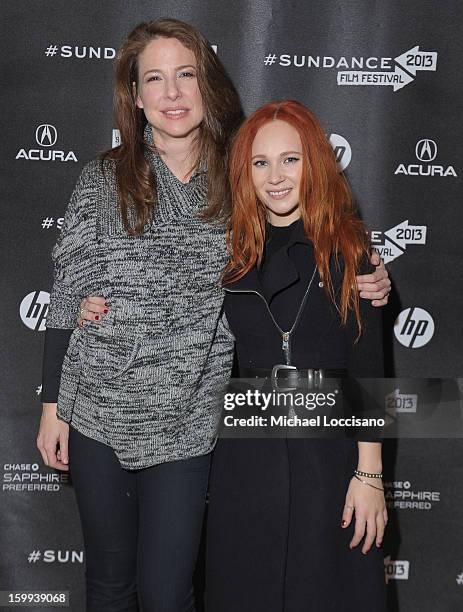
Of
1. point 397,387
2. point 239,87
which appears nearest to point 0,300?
point 239,87

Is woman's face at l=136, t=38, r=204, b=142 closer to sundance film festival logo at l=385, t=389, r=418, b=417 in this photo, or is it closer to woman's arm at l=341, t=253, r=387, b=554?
woman's arm at l=341, t=253, r=387, b=554

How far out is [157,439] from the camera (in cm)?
190

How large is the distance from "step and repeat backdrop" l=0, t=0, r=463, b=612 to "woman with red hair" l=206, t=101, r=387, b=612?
625mm

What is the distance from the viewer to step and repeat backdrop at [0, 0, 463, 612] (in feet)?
7.91

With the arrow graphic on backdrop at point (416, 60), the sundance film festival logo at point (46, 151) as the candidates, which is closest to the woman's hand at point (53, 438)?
the sundance film festival logo at point (46, 151)

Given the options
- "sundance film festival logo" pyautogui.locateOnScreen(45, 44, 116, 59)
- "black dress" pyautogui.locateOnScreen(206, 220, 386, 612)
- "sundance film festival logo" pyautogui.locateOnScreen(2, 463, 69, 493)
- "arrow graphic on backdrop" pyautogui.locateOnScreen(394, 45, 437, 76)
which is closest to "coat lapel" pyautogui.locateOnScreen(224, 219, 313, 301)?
"black dress" pyautogui.locateOnScreen(206, 220, 386, 612)

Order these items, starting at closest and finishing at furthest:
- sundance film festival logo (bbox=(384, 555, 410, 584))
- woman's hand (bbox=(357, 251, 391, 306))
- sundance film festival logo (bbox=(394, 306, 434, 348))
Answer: woman's hand (bbox=(357, 251, 391, 306)) < sundance film festival logo (bbox=(394, 306, 434, 348)) < sundance film festival logo (bbox=(384, 555, 410, 584))

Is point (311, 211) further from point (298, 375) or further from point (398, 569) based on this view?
point (398, 569)

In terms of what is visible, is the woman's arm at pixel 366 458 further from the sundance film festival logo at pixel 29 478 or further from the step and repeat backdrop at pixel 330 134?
the sundance film festival logo at pixel 29 478

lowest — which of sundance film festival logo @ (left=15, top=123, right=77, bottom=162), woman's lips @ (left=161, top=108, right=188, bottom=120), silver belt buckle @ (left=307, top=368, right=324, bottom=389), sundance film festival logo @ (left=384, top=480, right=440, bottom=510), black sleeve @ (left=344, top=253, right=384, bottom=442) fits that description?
sundance film festival logo @ (left=384, top=480, right=440, bottom=510)

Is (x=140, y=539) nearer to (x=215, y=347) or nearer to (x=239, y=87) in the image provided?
(x=215, y=347)

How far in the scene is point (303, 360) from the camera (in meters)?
1.79

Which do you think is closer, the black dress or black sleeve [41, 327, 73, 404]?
the black dress

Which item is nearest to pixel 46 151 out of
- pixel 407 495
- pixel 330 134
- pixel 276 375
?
pixel 330 134
